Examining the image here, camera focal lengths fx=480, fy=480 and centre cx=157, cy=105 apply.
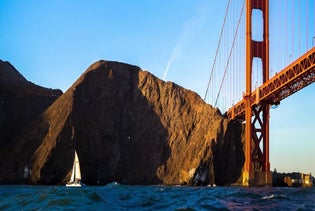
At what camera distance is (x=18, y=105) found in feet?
477

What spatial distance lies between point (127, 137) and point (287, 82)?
78.7 meters

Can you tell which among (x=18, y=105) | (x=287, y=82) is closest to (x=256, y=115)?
(x=287, y=82)

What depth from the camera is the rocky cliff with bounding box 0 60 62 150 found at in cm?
14088

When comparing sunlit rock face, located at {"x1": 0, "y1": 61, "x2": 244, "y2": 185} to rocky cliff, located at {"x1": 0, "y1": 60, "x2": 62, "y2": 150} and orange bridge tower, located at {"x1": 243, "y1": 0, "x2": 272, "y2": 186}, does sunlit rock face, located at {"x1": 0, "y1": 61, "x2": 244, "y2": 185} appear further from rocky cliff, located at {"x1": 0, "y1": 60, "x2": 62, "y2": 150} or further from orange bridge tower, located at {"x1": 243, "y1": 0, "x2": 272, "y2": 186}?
orange bridge tower, located at {"x1": 243, "y1": 0, "x2": 272, "y2": 186}

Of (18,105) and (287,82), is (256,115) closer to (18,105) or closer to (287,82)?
(287,82)

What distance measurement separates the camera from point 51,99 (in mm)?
151875

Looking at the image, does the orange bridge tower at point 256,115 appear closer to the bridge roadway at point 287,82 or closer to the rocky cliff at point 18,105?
the bridge roadway at point 287,82

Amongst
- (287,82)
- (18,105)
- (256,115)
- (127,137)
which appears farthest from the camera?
(18,105)

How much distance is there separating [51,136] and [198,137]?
1509 inches

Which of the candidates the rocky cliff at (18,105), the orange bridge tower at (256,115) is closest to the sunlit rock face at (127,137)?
the rocky cliff at (18,105)

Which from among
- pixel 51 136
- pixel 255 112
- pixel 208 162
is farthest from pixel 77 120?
pixel 255 112

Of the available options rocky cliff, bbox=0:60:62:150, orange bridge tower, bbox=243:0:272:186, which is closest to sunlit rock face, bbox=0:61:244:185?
rocky cliff, bbox=0:60:62:150

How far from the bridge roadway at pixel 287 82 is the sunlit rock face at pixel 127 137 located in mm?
37740

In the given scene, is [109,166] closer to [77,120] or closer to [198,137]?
[77,120]
